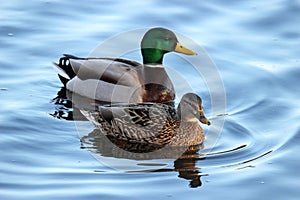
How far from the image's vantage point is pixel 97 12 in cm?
1192

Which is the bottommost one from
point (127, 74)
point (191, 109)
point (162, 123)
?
point (162, 123)

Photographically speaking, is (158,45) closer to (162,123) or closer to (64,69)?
(64,69)

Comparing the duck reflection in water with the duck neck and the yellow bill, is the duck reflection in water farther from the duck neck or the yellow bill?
the duck neck

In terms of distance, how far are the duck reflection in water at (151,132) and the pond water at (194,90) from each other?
0.13 metres

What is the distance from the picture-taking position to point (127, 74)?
9789mm

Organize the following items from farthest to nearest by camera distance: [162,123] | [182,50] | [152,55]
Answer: [152,55] < [182,50] < [162,123]

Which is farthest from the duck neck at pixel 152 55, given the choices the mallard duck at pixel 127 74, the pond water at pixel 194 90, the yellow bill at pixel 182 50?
the pond water at pixel 194 90

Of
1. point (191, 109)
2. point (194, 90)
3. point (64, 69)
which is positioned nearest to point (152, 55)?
point (194, 90)

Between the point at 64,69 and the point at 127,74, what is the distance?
3.06 ft

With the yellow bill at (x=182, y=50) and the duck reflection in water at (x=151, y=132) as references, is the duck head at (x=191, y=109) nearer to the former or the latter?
the duck reflection in water at (x=151, y=132)

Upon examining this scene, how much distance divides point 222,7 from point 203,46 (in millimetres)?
1574

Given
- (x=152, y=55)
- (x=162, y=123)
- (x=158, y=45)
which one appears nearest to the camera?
(x=162, y=123)

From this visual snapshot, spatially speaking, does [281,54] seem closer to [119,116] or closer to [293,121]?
[293,121]

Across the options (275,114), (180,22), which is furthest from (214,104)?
(180,22)
